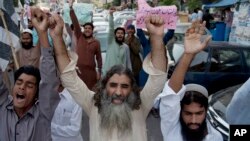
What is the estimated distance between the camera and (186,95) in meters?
3.37

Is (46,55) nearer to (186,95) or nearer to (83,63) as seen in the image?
(186,95)

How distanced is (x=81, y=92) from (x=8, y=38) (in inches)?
81.3

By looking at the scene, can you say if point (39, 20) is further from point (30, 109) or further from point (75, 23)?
point (75, 23)

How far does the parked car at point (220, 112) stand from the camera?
5267mm

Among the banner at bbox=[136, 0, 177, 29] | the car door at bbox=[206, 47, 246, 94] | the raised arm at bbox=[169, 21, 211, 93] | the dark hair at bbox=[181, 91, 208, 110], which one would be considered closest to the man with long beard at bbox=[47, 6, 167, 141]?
the raised arm at bbox=[169, 21, 211, 93]

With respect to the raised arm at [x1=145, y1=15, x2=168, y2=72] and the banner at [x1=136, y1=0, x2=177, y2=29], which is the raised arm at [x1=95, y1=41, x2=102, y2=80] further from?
the raised arm at [x1=145, y1=15, x2=168, y2=72]

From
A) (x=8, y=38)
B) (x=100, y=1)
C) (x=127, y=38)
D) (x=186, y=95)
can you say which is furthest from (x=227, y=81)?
(x=100, y=1)

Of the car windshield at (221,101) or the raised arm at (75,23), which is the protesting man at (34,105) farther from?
the raised arm at (75,23)

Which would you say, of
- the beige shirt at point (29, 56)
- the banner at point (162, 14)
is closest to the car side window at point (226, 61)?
the beige shirt at point (29, 56)

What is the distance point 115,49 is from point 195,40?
4413 millimetres

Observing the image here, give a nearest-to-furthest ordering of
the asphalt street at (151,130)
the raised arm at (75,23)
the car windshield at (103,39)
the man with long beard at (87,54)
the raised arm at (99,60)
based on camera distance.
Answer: the asphalt street at (151,130) → the raised arm at (75,23) → the man with long beard at (87,54) → the raised arm at (99,60) → the car windshield at (103,39)

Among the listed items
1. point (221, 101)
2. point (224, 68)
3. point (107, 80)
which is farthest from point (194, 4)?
point (107, 80)

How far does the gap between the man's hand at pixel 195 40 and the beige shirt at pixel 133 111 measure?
25 cm

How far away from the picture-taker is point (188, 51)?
10.3 feet
